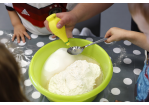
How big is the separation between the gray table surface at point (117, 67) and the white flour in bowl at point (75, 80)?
2.5 inches

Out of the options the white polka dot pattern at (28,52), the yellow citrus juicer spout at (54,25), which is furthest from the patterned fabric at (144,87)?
the white polka dot pattern at (28,52)

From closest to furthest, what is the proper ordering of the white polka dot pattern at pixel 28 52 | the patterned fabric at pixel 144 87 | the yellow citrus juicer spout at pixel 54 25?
1. the patterned fabric at pixel 144 87
2. the yellow citrus juicer spout at pixel 54 25
3. the white polka dot pattern at pixel 28 52

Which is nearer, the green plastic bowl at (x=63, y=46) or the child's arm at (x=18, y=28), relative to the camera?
the green plastic bowl at (x=63, y=46)

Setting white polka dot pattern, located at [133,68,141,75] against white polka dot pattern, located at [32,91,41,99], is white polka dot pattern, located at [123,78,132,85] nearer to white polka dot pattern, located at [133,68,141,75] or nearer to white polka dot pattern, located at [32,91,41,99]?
white polka dot pattern, located at [133,68,141,75]

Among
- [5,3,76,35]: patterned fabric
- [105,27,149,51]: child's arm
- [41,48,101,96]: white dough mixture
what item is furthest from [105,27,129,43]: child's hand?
[5,3,76,35]: patterned fabric

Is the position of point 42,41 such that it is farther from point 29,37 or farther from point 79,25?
point 79,25

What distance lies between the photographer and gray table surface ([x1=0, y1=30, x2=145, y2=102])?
47 centimetres

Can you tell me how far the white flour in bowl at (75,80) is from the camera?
412 millimetres

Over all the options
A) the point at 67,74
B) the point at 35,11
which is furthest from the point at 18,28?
the point at 67,74

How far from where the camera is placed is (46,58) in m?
0.52

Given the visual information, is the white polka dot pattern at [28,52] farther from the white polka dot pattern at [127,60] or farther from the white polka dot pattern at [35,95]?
the white polka dot pattern at [127,60]

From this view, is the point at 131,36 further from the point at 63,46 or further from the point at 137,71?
the point at 63,46

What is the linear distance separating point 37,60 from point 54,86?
0.34 ft

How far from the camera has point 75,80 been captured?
423 millimetres
